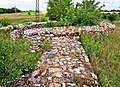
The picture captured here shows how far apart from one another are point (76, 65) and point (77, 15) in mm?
6895

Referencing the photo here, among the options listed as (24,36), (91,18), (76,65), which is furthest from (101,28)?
(76,65)

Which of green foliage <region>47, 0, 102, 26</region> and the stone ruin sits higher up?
green foliage <region>47, 0, 102, 26</region>

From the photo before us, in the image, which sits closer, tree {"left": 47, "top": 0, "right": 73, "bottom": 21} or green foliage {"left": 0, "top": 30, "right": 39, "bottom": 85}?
green foliage {"left": 0, "top": 30, "right": 39, "bottom": 85}

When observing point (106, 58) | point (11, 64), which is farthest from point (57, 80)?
point (106, 58)

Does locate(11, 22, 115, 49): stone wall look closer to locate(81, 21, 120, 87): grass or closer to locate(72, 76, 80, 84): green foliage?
locate(81, 21, 120, 87): grass

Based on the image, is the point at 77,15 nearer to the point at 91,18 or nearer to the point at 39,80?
the point at 91,18

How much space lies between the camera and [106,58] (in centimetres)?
933

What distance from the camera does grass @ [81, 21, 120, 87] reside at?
24.0 ft

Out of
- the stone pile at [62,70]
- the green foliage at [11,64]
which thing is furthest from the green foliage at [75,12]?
the green foliage at [11,64]

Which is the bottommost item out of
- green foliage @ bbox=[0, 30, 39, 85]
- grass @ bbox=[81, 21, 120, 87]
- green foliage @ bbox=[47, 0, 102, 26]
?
grass @ bbox=[81, 21, 120, 87]

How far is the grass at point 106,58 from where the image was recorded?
24.0ft

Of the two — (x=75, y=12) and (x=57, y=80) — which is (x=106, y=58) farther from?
(x=75, y=12)

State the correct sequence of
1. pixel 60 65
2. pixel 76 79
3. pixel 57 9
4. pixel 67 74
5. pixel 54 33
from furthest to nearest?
1. pixel 57 9
2. pixel 54 33
3. pixel 60 65
4. pixel 67 74
5. pixel 76 79

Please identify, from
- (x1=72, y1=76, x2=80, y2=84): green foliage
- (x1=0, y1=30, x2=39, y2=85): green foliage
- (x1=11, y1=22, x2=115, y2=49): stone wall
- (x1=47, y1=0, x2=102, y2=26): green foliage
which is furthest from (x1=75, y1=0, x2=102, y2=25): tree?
(x1=72, y1=76, x2=80, y2=84): green foliage
